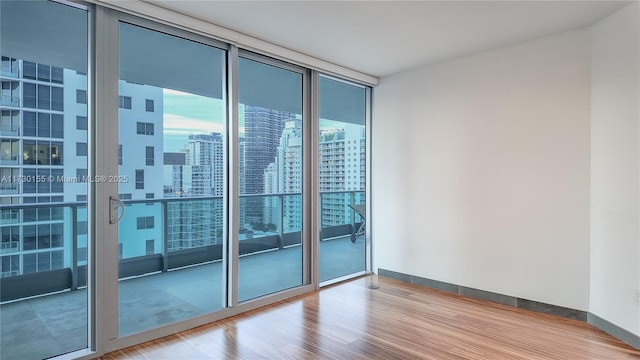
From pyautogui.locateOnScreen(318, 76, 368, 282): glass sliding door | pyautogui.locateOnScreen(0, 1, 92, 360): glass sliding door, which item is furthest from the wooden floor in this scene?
pyautogui.locateOnScreen(318, 76, 368, 282): glass sliding door

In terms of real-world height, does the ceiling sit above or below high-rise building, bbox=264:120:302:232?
above

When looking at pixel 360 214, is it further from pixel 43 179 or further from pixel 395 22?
pixel 43 179

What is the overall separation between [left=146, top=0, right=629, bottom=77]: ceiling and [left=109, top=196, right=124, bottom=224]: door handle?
1.52 meters

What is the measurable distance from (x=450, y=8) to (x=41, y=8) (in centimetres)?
292

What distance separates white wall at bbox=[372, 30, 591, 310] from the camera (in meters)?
3.31

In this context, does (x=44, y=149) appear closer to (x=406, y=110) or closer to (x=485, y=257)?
(x=406, y=110)

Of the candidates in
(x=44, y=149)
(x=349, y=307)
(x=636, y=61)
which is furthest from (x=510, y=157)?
(x=44, y=149)

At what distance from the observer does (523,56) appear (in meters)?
3.58

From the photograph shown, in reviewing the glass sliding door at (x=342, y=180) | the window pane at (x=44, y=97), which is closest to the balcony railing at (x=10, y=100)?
the window pane at (x=44, y=97)

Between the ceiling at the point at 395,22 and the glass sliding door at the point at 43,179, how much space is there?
790 millimetres

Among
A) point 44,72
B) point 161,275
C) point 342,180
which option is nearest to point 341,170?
point 342,180

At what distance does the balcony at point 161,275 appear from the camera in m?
2.59

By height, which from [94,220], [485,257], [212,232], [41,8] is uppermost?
[41,8]

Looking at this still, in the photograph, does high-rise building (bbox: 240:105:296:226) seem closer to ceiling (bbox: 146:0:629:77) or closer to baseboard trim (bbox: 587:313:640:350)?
ceiling (bbox: 146:0:629:77)
